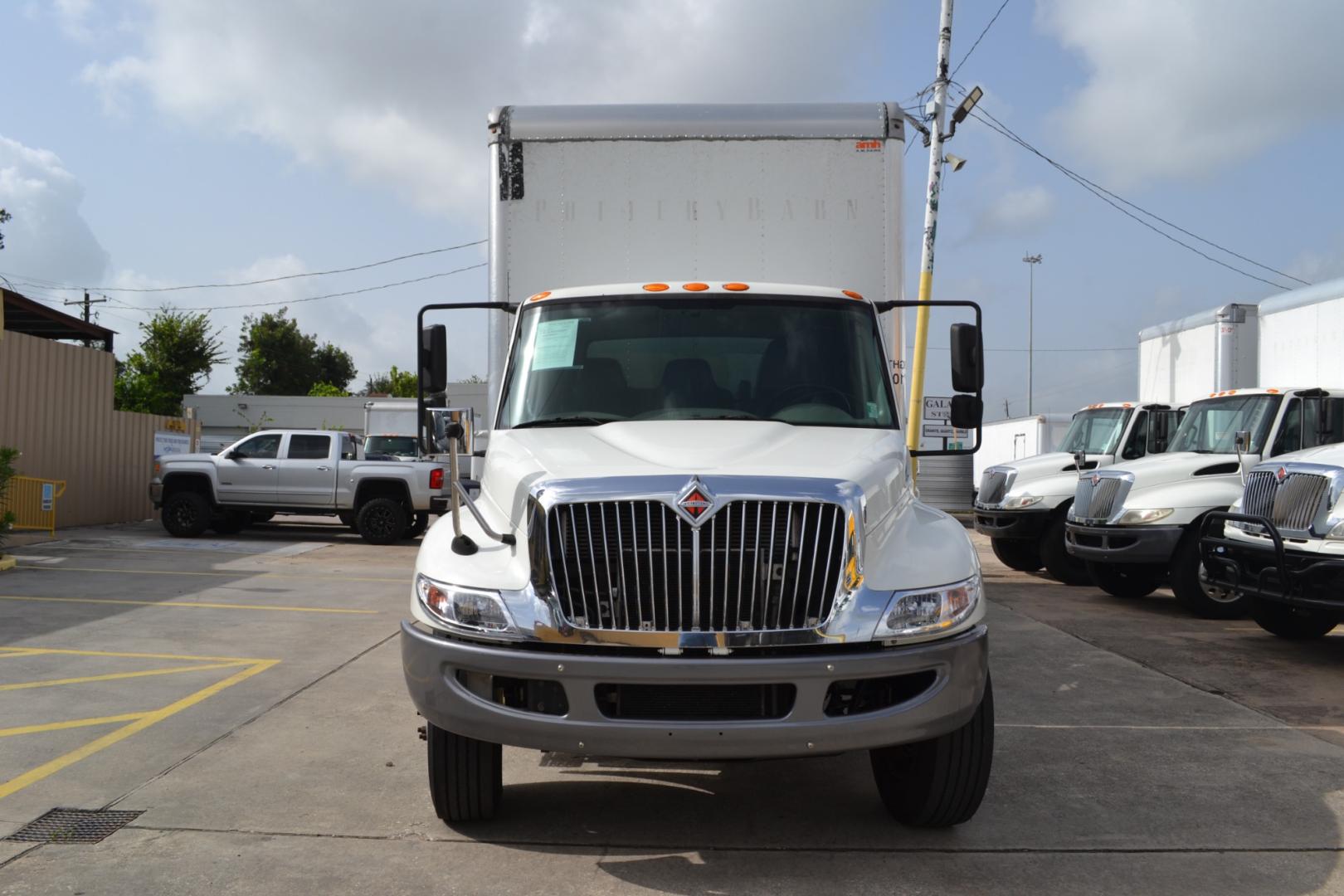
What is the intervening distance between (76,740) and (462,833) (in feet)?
8.51

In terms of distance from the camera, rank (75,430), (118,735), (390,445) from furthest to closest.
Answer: (390,445) < (75,430) < (118,735)

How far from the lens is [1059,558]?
1404 centimetres

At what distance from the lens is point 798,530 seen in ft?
13.8

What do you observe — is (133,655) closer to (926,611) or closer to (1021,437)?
(926,611)

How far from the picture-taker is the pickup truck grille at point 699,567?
4.14 m

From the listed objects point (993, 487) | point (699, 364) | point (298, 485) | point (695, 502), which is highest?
point (699, 364)

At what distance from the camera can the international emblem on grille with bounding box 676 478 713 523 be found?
417 cm

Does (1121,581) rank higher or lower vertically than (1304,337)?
lower

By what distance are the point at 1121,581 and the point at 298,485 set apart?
1282 cm

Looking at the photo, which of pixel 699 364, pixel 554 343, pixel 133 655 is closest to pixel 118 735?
pixel 133 655

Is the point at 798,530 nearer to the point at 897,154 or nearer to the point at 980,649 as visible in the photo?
the point at 980,649

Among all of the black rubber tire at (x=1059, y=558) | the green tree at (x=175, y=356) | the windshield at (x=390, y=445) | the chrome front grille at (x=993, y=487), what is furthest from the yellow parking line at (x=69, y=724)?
the green tree at (x=175, y=356)

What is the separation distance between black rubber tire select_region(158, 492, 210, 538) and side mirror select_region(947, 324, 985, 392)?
15861mm

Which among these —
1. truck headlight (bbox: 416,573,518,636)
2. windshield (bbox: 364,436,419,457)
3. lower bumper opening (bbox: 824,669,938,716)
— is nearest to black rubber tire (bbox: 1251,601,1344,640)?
lower bumper opening (bbox: 824,669,938,716)
